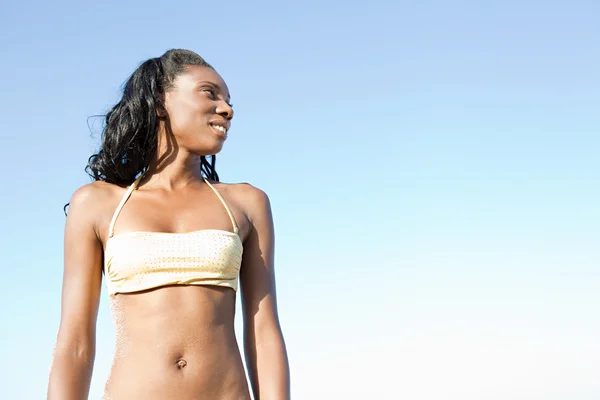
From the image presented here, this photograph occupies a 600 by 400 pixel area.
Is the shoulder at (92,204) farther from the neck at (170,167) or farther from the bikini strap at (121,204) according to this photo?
the neck at (170,167)

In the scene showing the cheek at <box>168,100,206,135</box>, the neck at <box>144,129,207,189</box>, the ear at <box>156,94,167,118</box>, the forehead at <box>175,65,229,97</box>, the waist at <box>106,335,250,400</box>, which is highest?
the forehead at <box>175,65,229,97</box>

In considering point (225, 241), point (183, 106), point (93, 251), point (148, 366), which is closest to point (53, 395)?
point (148, 366)

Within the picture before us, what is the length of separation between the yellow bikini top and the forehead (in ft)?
2.77

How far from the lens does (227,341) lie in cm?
413

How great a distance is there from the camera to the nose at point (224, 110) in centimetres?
446

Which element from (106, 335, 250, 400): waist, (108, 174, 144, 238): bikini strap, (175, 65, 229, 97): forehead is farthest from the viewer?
(175, 65, 229, 97): forehead

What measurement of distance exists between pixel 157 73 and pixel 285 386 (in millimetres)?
1816

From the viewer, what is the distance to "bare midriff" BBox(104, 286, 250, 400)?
3.94 meters

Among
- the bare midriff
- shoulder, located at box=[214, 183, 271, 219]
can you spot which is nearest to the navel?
the bare midriff

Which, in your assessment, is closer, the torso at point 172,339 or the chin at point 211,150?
the torso at point 172,339

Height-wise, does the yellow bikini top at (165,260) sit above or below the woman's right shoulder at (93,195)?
below

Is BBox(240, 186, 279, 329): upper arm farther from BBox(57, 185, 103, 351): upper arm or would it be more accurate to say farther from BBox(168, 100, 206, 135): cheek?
BBox(57, 185, 103, 351): upper arm

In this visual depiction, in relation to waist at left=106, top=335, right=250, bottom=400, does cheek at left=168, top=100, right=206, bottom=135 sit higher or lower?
higher

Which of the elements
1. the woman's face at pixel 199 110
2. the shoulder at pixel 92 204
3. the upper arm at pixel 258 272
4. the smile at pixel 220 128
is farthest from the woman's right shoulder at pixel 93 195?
the upper arm at pixel 258 272
